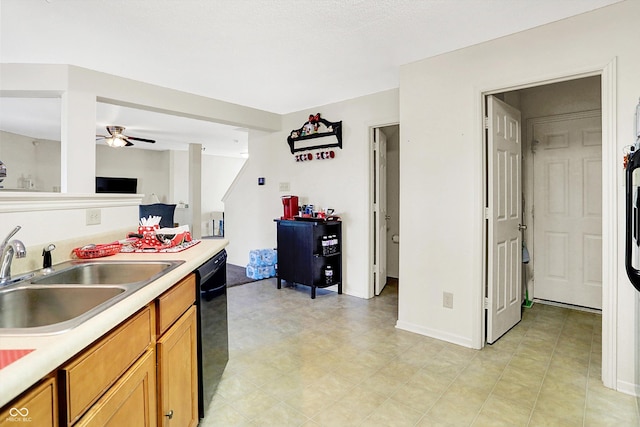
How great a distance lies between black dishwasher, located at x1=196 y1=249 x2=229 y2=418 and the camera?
1.67 metres

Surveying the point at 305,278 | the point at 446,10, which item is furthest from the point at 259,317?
the point at 446,10

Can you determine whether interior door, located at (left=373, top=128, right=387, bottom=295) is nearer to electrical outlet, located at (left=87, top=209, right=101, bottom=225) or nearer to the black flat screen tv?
electrical outlet, located at (left=87, top=209, right=101, bottom=225)

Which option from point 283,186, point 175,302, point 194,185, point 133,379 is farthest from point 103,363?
point 194,185

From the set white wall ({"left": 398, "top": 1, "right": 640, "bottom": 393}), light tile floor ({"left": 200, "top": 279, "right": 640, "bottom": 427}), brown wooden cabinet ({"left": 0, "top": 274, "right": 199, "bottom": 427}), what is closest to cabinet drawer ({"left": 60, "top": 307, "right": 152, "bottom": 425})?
brown wooden cabinet ({"left": 0, "top": 274, "right": 199, "bottom": 427})

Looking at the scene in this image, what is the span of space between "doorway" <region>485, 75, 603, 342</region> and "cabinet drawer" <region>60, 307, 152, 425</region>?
123 inches

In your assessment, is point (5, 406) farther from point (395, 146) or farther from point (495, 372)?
point (395, 146)

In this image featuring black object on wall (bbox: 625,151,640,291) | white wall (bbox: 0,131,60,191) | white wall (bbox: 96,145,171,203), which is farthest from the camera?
white wall (bbox: 96,145,171,203)

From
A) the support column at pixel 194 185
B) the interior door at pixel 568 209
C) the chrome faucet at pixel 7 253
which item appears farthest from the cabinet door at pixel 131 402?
the support column at pixel 194 185

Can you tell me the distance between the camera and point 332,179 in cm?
420

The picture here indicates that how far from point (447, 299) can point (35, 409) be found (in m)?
2.65

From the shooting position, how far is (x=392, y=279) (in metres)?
4.80

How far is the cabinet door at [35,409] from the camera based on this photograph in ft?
1.95

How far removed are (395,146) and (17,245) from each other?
424 centimetres

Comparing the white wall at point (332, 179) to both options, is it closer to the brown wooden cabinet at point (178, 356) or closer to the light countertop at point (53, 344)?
the brown wooden cabinet at point (178, 356)
